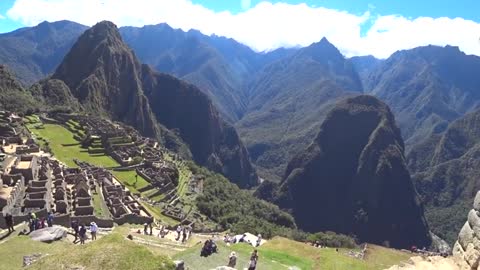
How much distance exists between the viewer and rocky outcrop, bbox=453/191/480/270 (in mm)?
18938

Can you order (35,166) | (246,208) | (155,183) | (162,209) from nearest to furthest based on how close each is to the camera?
1. (35,166)
2. (162,209)
3. (155,183)
4. (246,208)

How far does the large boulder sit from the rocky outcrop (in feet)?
62.8

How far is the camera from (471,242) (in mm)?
19453


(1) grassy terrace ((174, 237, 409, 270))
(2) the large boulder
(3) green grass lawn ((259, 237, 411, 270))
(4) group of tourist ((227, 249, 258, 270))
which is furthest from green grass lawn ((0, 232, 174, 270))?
(3) green grass lawn ((259, 237, 411, 270))

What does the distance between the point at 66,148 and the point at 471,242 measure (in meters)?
83.1

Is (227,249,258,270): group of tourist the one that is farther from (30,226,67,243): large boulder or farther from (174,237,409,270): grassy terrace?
(30,226,67,243): large boulder

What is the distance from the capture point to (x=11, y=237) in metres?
27.7

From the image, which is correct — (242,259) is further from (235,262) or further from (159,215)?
(159,215)

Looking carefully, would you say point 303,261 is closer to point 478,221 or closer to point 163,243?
point 163,243

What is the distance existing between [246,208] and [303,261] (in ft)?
237

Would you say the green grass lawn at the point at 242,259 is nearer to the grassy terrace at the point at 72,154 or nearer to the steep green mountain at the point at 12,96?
the grassy terrace at the point at 72,154

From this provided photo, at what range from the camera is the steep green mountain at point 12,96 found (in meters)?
121

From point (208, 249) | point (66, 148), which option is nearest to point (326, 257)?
point (208, 249)

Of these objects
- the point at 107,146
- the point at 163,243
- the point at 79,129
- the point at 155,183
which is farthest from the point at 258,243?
the point at 79,129
